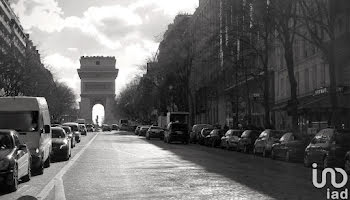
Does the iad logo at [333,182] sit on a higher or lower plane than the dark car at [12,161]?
lower

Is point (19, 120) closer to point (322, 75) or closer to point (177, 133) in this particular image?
point (322, 75)

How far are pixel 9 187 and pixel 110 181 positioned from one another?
10.1ft

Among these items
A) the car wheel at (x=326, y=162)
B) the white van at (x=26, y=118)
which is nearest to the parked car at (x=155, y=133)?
the car wheel at (x=326, y=162)

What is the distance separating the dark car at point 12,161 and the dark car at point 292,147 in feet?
43.0

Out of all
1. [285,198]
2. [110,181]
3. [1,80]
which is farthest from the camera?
[1,80]

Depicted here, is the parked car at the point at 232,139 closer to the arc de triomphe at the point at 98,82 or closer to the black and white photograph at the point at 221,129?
the black and white photograph at the point at 221,129

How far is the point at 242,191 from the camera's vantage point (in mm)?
13883

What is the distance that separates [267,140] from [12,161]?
18366 mm

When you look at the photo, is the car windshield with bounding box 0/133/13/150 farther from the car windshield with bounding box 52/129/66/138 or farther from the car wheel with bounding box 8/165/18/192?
the car windshield with bounding box 52/129/66/138

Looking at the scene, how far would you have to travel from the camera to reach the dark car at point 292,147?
86.3ft

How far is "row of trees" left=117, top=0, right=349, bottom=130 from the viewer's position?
30594 millimetres

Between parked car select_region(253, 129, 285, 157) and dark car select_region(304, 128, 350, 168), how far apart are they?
6.94 m

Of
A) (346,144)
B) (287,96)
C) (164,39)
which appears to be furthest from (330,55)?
(164,39)

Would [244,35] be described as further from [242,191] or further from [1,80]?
[242,191]
